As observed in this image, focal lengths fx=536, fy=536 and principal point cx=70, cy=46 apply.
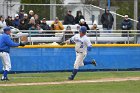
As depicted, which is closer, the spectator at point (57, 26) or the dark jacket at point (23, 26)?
→ the dark jacket at point (23, 26)

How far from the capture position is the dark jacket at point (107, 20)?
26905mm

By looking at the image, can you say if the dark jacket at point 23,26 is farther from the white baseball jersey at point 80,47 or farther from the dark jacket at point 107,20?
the white baseball jersey at point 80,47

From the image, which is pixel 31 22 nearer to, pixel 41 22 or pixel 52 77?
pixel 41 22

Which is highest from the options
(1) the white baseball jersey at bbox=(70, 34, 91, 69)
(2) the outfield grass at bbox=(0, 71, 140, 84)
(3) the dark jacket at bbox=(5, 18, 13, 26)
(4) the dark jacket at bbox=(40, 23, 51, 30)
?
(3) the dark jacket at bbox=(5, 18, 13, 26)

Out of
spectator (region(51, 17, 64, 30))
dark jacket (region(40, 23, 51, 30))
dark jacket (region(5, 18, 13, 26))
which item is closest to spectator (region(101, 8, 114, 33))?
spectator (region(51, 17, 64, 30))

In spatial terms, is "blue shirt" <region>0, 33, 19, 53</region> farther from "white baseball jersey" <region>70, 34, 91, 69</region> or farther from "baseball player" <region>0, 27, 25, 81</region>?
"white baseball jersey" <region>70, 34, 91, 69</region>

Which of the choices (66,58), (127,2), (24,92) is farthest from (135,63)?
(127,2)

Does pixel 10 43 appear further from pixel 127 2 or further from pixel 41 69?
pixel 127 2

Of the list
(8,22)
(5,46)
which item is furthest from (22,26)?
(5,46)

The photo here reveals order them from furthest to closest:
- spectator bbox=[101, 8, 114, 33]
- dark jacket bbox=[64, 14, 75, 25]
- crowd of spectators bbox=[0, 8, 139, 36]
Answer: dark jacket bbox=[64, 14, 75, 25] → spectator bbox=[101, 8, 114, 33] → crowd of spectators bbox=[0, 8, 139, 36]

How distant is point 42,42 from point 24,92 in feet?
33.1

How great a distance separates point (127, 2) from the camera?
184 feet

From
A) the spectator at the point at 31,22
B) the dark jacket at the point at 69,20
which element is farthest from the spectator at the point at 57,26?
the dark jacket at the point at 69,20

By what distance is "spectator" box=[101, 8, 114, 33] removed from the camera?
88.2ft
